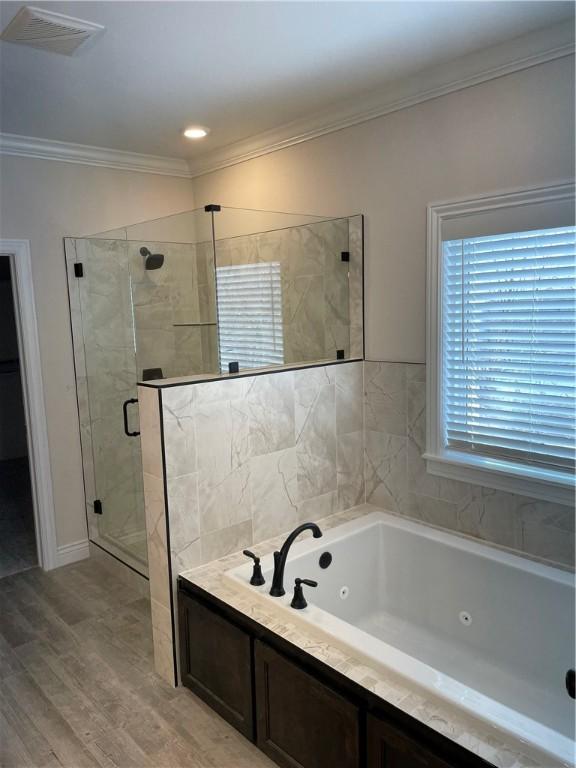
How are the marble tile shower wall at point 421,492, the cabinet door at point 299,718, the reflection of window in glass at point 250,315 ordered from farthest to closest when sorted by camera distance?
the reflection of window in glass at point 250,315, the marble tile shower wall at point 421,492, the cabinet door at point 299,718

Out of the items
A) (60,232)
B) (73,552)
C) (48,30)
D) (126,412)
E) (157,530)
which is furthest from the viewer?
(73,552)

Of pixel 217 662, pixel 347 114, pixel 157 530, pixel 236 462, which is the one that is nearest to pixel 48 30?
pixel 347 114

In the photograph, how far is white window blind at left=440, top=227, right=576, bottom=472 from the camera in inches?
93.6

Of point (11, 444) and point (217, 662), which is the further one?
point (11, 444)

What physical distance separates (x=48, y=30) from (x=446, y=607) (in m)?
2.90

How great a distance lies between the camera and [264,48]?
230cm

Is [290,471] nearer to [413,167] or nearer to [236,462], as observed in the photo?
[236,462]

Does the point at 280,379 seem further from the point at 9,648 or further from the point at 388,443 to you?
the point at 9,648

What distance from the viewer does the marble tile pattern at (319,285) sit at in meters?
3.13

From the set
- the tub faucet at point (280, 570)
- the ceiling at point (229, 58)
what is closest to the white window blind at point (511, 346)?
the ceiling at point (229, 58)

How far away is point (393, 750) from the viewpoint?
1.66 meters

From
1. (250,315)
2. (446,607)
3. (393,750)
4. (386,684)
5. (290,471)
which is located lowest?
(446,607)

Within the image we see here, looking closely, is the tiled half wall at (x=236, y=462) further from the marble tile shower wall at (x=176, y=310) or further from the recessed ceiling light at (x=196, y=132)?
the recessed ceiling light at (x=196, y=132)

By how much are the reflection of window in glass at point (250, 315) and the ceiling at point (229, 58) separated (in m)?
0.85
